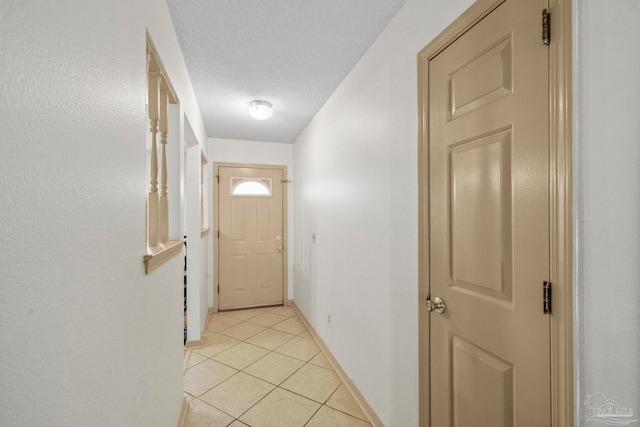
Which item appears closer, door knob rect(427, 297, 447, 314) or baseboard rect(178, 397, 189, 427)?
door knob rect(427, 297, 447, 314)

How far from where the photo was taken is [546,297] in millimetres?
821

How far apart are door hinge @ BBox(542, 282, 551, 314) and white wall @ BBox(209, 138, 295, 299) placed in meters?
3.63

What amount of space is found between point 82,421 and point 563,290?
1.25 meters

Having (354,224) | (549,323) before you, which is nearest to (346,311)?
(354,224)

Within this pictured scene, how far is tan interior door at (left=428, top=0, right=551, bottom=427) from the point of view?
0.86 metres

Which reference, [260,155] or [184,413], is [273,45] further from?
[184,413]

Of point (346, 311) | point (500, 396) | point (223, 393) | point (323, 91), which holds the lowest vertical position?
point (223, 393)

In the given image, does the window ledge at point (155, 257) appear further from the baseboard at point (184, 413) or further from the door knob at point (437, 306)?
the door knob at point (437, 306)

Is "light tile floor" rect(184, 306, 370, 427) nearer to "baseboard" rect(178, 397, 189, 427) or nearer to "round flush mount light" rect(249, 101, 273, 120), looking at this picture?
"baseboard" rect(178, 397, 189, 427)

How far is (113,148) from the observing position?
2.65 feet

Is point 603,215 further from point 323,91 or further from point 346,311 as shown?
point 323,91
